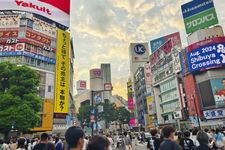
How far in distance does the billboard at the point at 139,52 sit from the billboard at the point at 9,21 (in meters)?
59.9

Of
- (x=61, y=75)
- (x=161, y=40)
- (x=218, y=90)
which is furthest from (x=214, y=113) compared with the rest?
(x=161, y=40)

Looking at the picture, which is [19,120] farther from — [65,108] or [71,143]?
[71,143]

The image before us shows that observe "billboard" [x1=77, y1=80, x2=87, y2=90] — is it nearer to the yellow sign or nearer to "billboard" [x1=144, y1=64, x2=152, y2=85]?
"billboard" [x1=144, y1=64, x2=152, y2=85]

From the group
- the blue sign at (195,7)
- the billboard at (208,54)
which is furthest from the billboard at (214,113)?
the blue sign at (195,7)

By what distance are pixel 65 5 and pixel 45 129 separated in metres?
22.7

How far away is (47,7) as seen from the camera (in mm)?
20438

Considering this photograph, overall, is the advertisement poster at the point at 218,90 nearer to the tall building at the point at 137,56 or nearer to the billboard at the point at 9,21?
the billboard at the point at 9,21

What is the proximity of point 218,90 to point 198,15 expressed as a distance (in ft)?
50.9

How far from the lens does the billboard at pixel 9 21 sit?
3794 cm

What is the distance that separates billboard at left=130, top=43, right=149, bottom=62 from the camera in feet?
306

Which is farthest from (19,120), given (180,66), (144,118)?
(144,118)

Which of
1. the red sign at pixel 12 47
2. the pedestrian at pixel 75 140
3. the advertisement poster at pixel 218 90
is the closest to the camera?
the pedestrian at pixel 75 140

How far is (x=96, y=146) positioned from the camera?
99.0 inches

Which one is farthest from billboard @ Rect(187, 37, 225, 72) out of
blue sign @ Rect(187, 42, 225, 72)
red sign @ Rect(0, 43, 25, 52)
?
red sign @ Rect(0, 43, 25, 52)
